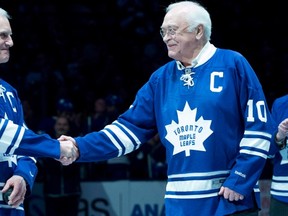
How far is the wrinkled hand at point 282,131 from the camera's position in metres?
6.25

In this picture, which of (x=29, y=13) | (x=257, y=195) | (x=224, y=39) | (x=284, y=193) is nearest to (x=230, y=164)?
(x=257, y=195)

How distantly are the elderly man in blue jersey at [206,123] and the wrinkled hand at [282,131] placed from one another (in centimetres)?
69

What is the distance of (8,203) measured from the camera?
5.77 metres

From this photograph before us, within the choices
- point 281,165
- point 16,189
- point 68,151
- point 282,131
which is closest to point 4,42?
point 68,151

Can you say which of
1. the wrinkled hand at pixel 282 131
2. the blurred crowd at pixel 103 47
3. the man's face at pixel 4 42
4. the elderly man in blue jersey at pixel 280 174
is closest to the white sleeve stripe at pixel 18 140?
the man's face at pixel 4 42

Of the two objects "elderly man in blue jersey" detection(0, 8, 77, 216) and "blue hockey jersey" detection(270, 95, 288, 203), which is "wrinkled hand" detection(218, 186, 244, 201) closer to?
"elderly man in blue jersey" detection(0, 8, 77, 216)

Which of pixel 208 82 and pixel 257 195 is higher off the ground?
pixel 208 82

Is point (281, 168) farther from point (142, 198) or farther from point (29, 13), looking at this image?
point (29, 13)

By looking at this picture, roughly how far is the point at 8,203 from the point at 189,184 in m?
1.14

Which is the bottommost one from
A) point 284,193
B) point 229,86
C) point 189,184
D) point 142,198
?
point 142,198

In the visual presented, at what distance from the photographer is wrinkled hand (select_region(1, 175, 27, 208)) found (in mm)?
5723

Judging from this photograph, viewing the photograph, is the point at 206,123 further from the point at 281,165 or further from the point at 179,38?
the point at 281,165

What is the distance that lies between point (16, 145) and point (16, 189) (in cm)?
29

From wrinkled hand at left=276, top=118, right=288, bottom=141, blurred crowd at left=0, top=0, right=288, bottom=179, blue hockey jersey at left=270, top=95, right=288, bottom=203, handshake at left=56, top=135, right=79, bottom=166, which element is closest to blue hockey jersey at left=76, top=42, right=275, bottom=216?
handshake at left=56, top=135, right=79, bottom=166
